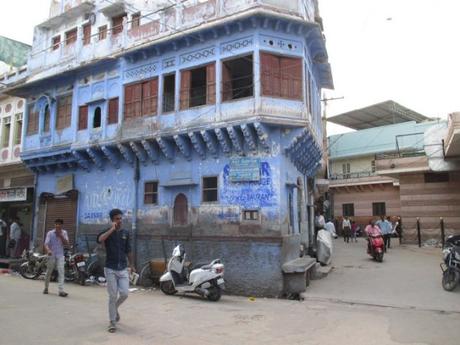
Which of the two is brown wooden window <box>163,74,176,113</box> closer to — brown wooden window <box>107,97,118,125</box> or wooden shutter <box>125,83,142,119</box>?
wooden shutter <box>125,83,142,119</box>

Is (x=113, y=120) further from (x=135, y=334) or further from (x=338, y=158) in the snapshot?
(x=338, y=158)

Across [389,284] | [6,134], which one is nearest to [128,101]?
[6,134]

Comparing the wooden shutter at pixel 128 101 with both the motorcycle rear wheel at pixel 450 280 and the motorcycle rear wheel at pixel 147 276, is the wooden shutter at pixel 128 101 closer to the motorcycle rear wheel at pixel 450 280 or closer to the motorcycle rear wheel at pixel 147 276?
the motorcycle rear wheel at pixel 147 276

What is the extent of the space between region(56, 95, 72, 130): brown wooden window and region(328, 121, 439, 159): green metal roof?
26.4m

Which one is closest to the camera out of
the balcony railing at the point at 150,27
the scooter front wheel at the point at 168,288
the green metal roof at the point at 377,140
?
the scooter front wheel at the point at 168,288

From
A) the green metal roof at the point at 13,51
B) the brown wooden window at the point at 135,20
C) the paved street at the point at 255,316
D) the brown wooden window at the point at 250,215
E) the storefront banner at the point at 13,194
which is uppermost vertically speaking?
the green metal roof at the point at 13,51

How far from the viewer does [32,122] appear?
19141 millimetres

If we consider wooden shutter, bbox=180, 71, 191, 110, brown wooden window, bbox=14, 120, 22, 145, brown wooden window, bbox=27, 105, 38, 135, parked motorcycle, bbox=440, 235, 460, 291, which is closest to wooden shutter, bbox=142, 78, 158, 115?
wooden shutter, bbox=180, 71, 191, 110

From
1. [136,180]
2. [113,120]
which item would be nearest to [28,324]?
[136,180]

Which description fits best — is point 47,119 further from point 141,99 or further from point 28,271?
point 28,271

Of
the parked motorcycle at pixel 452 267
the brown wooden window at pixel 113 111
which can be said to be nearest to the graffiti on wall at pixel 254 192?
the parked motorcycle at pixel 452 267

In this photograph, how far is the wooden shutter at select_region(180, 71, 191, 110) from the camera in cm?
1389

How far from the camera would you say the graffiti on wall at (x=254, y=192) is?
39.2ft

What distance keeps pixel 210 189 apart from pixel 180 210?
145 cm
